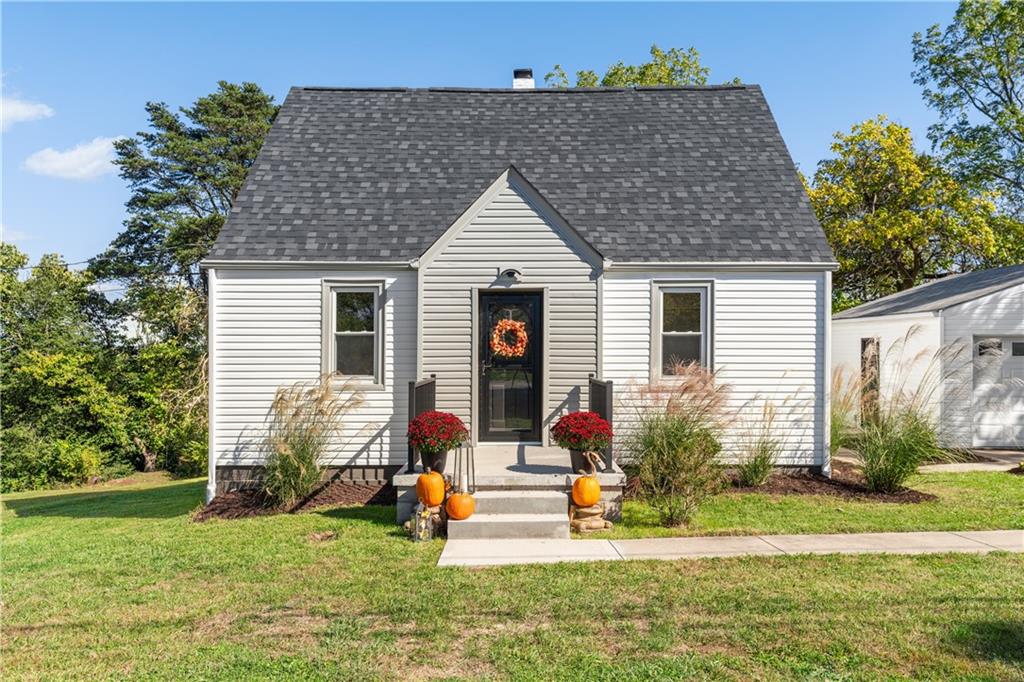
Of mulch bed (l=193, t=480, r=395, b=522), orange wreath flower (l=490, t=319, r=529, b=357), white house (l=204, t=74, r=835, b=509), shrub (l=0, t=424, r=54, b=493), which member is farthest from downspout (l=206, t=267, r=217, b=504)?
shrub (l=0, t=424, r=54, b=493)

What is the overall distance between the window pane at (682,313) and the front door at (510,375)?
2.08 m

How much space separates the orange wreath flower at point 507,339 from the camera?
30.0 feet

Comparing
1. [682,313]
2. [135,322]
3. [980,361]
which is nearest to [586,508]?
[682,313]

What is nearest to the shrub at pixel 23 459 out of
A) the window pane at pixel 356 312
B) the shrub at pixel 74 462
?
the shrub at pixel 74 462

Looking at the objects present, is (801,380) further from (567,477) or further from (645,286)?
(567,477)

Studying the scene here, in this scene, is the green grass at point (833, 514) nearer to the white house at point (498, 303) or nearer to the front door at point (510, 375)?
the white house at point (498, 303)

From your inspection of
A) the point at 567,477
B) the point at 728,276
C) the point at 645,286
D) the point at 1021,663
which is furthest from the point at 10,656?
the point at 728,276

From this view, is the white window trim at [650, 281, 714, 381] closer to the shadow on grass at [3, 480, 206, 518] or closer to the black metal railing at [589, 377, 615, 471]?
the black metal railing at [589, 377, 615, 471]

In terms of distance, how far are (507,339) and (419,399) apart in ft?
5.77

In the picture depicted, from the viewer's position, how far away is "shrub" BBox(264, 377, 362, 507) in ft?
27.8

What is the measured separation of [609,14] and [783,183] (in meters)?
5.25

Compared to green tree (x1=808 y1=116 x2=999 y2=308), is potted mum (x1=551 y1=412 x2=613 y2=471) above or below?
below

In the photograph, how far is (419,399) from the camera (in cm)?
813

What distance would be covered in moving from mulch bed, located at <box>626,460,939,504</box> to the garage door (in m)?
5.40
